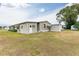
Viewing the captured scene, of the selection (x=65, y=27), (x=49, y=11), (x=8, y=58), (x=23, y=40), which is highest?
(x=49, y=11)

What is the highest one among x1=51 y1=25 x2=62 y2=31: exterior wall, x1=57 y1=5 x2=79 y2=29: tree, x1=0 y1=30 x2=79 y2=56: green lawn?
x1=57 y1=5 x2=79 y2=29: tree

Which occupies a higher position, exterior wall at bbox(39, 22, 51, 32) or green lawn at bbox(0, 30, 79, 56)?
exterior wall at bbox(39, 22, 51, 32)

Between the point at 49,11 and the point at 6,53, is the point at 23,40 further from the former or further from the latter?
the point at 49,11

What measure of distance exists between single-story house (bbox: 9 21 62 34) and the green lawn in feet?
0.12

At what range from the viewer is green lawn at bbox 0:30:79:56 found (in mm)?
1411

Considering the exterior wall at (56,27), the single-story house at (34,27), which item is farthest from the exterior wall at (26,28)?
the exterior wall at (56,27)

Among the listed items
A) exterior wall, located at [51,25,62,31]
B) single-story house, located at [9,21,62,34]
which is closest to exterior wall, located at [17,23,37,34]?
single-story house, located at [9,21,62,34]

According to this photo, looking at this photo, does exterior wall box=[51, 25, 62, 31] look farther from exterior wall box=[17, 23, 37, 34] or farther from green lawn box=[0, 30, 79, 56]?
exterior wall box=[17, 23, 37, 34]

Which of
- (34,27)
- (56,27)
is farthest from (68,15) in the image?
(34,27)

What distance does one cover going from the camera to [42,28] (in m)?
1.47

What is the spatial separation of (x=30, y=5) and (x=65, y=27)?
359 mm

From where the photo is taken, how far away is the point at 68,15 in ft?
4.83

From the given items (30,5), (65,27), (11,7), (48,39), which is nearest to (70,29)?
(65,27)

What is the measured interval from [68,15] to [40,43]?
343mm
